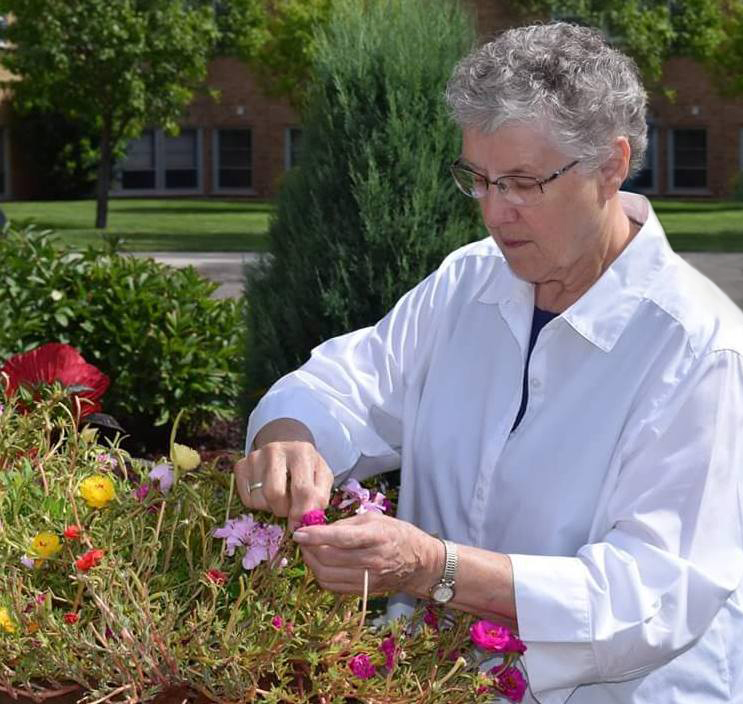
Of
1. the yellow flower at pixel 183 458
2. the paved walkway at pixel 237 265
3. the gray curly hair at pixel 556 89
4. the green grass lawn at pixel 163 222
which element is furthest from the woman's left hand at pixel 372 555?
the green grass lawn at pixel 163 222

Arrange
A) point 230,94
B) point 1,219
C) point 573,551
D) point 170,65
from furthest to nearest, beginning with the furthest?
point 230,94 < point 170,65 < point 1,219 < point 573,551

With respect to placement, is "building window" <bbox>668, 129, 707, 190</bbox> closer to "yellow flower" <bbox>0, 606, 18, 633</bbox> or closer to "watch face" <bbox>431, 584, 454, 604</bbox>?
"watch face" <bbox>431, 584, 454, 604</bbox>

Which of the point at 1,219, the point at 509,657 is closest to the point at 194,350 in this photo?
the point at 1,219

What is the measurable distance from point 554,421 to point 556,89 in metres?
0.53

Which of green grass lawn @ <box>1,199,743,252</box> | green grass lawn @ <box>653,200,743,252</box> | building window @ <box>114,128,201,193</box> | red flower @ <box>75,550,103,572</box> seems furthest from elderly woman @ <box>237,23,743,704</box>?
building window @ <box>114,128,201,193</box>

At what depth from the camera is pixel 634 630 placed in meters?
1.96

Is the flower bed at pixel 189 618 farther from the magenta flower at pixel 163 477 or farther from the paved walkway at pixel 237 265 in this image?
the paved walkway at pixel 237 265

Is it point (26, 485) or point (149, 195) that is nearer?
point (26, 485)

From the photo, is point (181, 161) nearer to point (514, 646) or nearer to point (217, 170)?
point (217, 170)

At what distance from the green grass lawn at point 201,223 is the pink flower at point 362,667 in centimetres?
1814

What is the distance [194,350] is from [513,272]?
13.4 feet

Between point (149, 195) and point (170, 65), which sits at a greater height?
point (170, 65)

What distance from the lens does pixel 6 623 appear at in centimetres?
173

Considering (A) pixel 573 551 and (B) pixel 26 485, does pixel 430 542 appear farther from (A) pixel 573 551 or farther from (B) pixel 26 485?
(B) pixel 26 485
